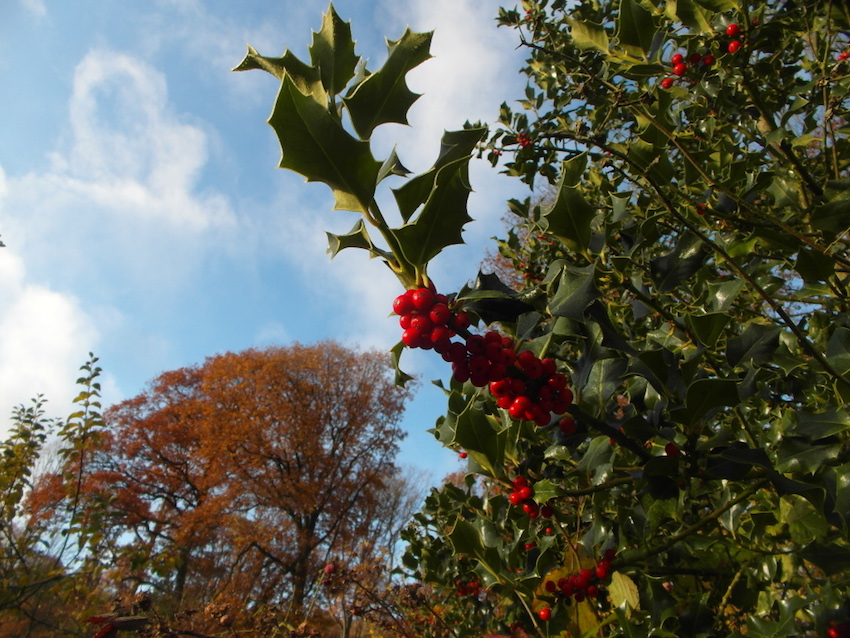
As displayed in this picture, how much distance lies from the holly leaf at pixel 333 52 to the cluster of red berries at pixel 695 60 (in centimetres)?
159

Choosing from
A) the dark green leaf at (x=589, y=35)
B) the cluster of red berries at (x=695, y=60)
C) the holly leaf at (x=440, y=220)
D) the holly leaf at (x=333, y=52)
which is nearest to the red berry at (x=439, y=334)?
the holly leaf at (x=440, y=220)

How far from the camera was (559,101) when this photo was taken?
2916 mm

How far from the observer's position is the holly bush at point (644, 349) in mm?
833

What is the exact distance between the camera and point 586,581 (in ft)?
4.70

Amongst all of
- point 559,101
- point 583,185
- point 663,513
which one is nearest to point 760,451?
point 663,513

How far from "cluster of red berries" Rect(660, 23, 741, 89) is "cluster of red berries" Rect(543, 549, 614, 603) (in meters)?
1.81

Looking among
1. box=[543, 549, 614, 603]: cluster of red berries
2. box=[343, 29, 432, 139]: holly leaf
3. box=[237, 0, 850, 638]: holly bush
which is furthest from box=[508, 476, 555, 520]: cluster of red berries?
box=[343, 29, 432, 139]: holly leaf

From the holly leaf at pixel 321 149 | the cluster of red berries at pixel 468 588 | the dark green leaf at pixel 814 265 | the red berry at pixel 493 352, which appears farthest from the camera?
the cluster of red berries at pixel 468 588

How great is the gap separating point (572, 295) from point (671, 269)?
531 millimetres

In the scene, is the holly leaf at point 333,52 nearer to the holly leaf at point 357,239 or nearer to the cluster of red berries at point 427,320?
the holly leaf at point 357,239

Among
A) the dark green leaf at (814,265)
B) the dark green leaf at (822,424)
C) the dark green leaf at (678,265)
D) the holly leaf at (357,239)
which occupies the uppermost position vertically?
the dark green leaf at (678,265)

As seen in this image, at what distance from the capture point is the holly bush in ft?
2.73

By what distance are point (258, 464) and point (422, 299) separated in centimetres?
2141

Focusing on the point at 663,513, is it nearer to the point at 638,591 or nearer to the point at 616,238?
the point at 638,591
